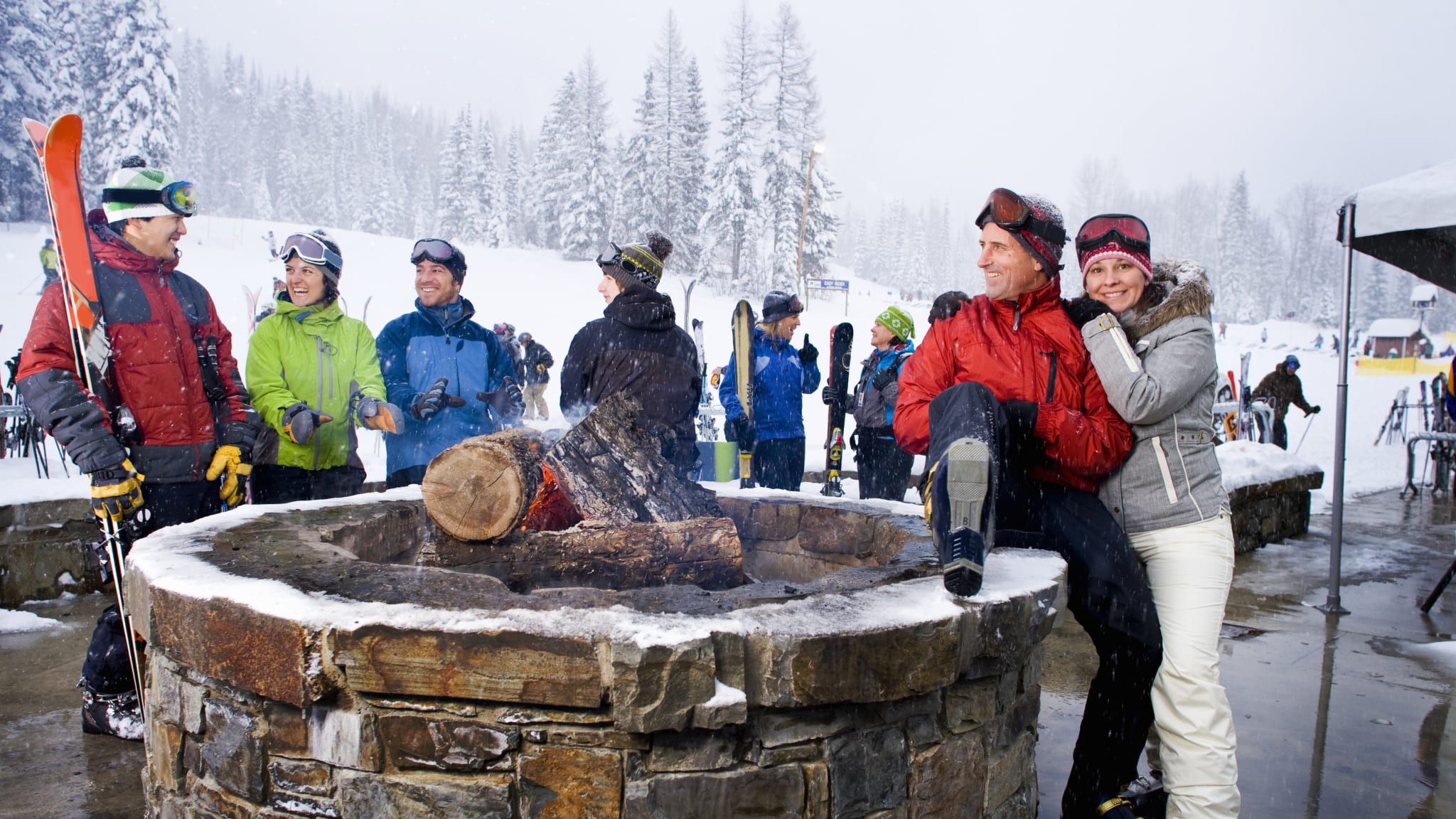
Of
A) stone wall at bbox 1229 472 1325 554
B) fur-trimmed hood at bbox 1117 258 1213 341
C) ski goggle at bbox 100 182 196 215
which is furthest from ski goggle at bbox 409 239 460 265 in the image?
stone wall at bbox 1229 472 1325 554

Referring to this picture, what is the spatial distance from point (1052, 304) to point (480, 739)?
208cm

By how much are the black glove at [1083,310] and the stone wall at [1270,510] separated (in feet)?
17.7

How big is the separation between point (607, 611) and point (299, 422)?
2.52 metres

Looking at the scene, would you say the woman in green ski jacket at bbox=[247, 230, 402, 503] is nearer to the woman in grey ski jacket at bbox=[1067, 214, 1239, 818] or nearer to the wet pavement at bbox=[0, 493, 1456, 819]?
the wet pavement at bbox=[0, 493, 1456, 819]

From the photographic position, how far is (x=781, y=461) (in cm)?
632

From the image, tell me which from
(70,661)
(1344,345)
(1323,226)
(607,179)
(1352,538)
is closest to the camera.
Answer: (70,661)

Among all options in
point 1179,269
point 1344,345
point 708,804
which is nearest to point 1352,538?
point 1344,345

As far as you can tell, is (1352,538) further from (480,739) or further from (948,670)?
(480,739)

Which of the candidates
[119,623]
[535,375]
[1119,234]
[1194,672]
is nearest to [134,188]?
[119,623]

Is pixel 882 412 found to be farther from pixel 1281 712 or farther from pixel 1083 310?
pixel 1083 310

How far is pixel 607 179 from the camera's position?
118ft

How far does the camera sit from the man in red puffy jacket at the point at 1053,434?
2490 mm

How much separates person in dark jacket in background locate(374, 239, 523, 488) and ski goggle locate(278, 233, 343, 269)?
44cm

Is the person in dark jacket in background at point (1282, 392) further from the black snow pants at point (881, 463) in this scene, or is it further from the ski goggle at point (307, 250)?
the ski goggle at point (307, 250)
